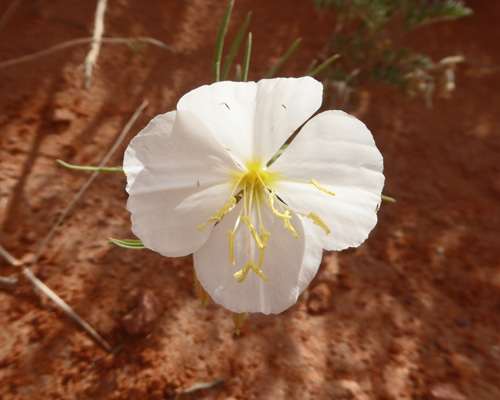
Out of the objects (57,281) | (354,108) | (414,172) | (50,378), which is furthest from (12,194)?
(414,172)

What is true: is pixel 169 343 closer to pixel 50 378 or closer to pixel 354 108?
pixel 50 378

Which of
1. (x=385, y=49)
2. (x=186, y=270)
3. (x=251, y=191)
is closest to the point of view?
(x=251, y=191)

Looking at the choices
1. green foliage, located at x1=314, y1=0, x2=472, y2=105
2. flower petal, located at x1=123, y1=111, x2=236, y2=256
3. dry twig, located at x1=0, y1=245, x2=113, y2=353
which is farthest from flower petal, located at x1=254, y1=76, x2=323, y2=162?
green foliage, located at x1=314, y1=0, x2=472, y2=105

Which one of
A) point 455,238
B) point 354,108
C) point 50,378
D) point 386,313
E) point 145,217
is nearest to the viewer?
point 145,217

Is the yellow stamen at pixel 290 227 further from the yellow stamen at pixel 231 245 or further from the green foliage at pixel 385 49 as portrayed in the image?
the green foliage at pixel 385 49

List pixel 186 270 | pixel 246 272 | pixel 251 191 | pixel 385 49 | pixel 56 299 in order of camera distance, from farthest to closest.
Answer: pixel 385 49 < pixel 186 270 < pixel 56 299 < pixel 251 191 < pixel 246 272

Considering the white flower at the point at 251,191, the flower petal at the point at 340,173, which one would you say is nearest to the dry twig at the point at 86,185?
the white flower at the point at 251,191

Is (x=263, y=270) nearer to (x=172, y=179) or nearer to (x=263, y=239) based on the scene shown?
(x=263, y=239)

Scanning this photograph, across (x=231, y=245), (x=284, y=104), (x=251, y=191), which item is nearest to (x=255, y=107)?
(x=284, y=104)

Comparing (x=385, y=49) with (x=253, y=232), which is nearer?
(x=253, y=232)
